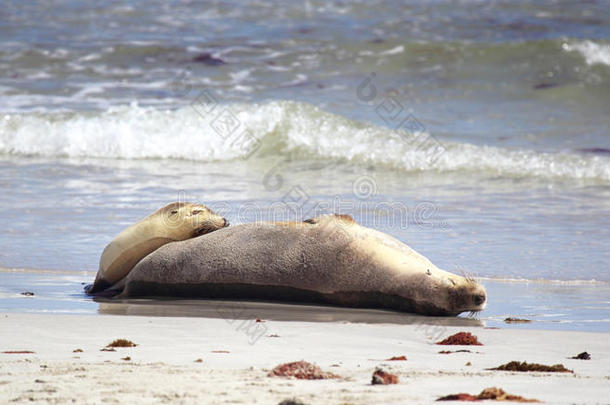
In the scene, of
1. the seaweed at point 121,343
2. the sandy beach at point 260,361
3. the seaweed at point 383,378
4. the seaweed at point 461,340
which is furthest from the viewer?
the seaweed at point 461,340

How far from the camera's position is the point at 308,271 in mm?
5750

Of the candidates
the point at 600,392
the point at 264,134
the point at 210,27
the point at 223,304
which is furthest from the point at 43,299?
the point at 210,27

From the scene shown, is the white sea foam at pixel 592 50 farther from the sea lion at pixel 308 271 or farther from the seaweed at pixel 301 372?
the seaweed at pixel 301 372

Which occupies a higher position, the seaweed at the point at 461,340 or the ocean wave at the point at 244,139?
the ocean wave at the point at 244,139

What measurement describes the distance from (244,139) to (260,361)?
34.5 ft

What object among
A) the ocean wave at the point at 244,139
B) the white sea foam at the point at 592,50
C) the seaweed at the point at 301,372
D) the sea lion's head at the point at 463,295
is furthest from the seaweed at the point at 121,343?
the white sea foam at the point at 592,50

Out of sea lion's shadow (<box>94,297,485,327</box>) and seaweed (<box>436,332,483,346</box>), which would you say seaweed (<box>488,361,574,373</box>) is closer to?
seaweed (<box>436,332,483,346</box>)

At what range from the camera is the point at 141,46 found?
20094 millimetres

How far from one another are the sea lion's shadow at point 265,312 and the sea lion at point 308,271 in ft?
0.25

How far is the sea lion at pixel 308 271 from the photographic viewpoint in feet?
18.0

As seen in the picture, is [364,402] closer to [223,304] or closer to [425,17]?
[223,304]

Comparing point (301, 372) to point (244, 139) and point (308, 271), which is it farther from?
point (244, 139)

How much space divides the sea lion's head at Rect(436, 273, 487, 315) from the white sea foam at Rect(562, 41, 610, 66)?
13.6 metres

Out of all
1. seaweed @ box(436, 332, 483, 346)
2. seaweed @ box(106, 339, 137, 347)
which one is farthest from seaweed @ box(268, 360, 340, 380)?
seaweed @ box(436, 332, 483, 346)
